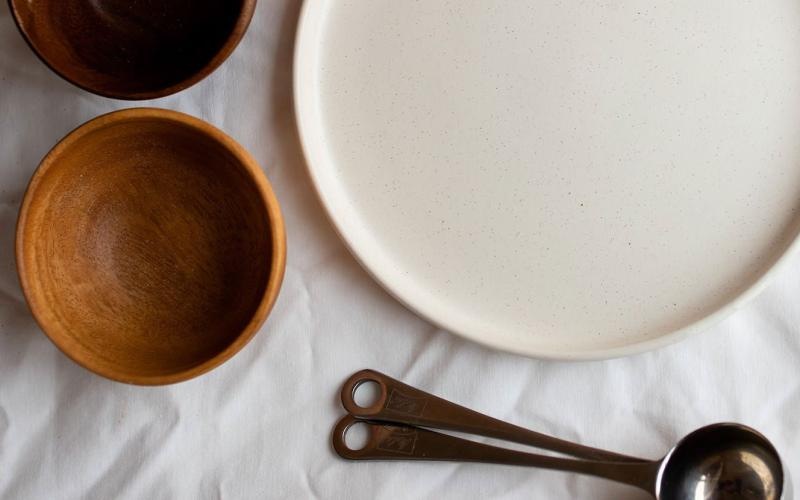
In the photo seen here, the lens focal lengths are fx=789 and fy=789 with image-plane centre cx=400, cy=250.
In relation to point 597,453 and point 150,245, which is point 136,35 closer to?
point 150,245

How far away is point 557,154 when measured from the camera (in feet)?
2.14

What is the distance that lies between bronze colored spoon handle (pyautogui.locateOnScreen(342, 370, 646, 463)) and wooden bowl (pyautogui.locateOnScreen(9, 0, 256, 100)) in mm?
298

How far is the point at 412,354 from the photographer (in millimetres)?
671

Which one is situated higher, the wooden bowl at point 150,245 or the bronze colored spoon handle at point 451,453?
the wooden bowl at point 150,245

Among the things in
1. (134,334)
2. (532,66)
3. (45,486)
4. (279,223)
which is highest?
(532,66)

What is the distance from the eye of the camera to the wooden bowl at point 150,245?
2.09 feet

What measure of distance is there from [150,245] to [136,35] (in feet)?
0.58

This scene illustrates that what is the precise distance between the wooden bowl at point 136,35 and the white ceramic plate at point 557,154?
0.09 metres

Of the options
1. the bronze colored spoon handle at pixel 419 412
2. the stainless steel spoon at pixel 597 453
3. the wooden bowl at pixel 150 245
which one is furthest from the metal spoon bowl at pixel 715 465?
the wooden bowl at pixel 150 245

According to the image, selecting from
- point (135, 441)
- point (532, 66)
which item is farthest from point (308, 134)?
point (135, 441)

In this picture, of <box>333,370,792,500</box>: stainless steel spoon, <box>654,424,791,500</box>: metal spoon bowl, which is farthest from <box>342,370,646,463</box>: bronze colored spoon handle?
<box>654,424,791,500</box>: metal spoon bowl

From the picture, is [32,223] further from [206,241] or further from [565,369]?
[565,369]

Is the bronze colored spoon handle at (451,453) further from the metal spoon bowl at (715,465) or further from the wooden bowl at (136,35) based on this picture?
the wooden bowl at (136,35)

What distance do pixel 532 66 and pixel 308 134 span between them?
194 millimetres
